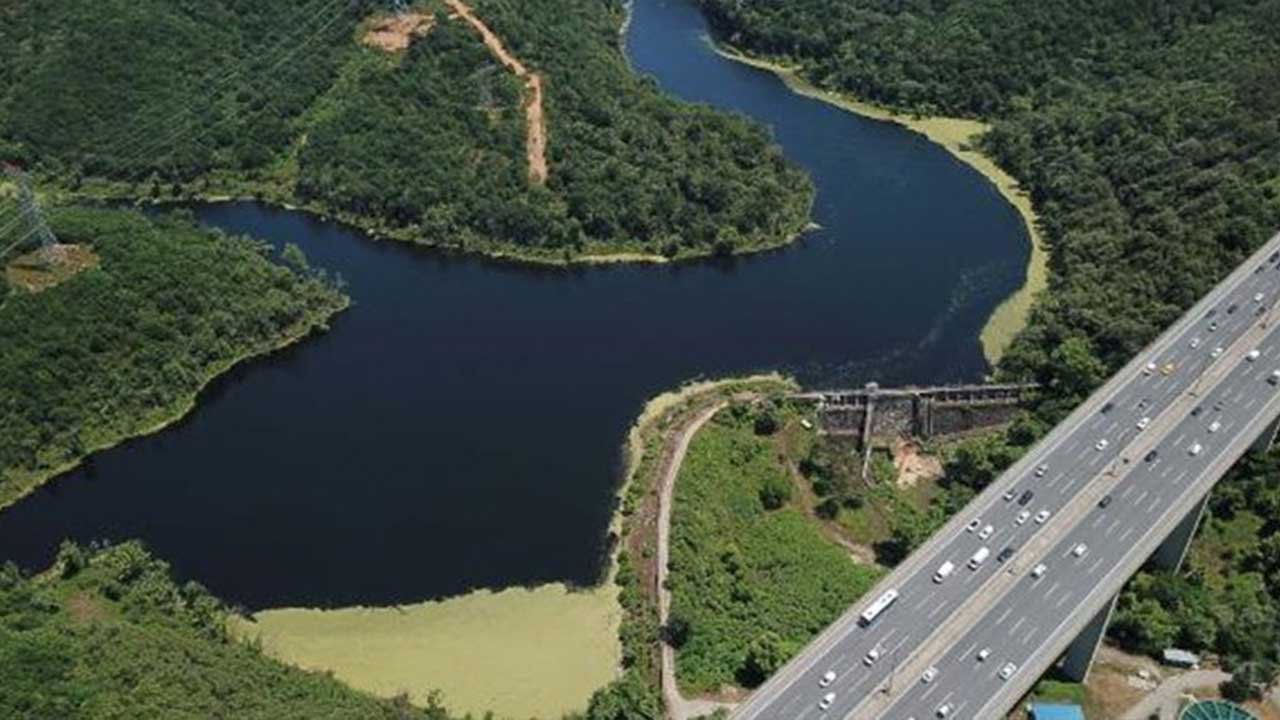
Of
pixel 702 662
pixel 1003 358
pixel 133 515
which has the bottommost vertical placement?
pixel 133 515

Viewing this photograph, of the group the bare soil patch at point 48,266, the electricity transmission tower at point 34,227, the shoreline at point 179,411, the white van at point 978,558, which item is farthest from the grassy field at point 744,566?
the electricity transmission tower at point 34,227

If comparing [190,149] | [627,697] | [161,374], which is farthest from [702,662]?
[190,149]

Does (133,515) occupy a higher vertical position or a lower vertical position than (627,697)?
lower

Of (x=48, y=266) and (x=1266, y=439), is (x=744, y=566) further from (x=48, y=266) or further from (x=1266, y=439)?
(x=48, y=266)

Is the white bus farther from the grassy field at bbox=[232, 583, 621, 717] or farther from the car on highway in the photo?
the grassy field at bbox=[232, 583, 621, 717]

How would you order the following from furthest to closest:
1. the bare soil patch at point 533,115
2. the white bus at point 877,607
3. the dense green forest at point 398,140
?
the bare soil patch at point 533,115 → the dense green forest at point 398,140 → the white bus at point 877,607

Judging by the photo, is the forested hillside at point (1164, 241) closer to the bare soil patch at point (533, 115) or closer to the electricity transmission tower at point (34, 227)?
the bare soil patch at point (533, 115)

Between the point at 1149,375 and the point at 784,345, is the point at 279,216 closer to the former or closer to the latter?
the point at 784,345
